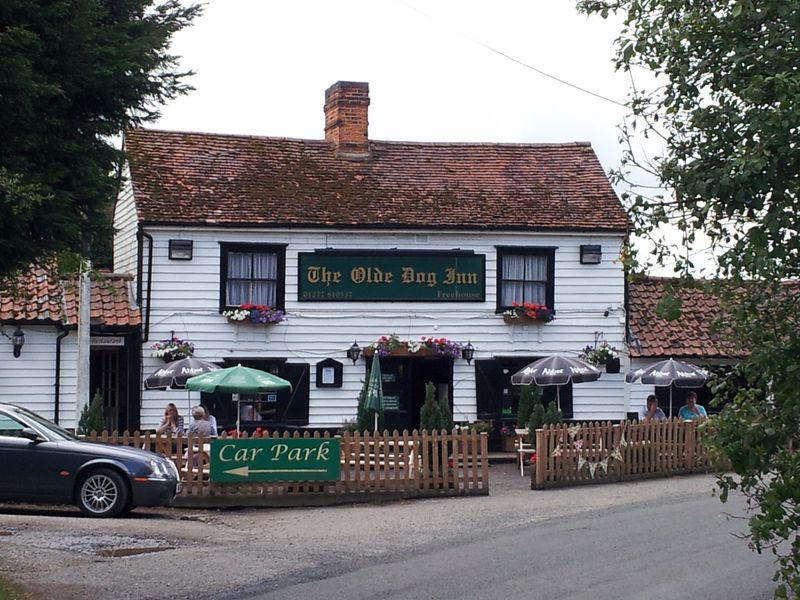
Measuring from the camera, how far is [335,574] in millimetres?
11430

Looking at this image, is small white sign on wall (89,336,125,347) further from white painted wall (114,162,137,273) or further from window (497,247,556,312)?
window (497,247,556,312)

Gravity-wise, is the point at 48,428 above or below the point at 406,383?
below

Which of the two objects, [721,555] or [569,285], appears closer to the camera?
[721,555]

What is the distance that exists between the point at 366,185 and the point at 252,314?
4.29 m

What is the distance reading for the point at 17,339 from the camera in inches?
903

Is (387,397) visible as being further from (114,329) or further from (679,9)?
(679,9)

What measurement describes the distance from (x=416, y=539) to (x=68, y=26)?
739 centimetres

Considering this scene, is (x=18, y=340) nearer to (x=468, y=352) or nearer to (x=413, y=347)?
(x=413, y=347)

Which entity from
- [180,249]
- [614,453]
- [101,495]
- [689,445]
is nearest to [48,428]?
[101,495]

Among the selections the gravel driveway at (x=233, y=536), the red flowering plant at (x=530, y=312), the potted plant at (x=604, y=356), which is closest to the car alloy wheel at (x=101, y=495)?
the gravel driveway at (x=233, y=536)

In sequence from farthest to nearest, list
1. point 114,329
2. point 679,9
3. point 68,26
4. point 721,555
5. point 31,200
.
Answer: point 114,329 < point 721,555 < point 68,26 < point 31,200 < point 679,9

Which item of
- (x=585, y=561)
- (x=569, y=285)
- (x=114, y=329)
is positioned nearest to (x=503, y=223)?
(x=569, y=285)

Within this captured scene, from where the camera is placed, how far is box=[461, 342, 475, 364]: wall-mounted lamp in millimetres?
25655

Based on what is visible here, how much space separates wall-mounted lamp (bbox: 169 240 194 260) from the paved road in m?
12.0
